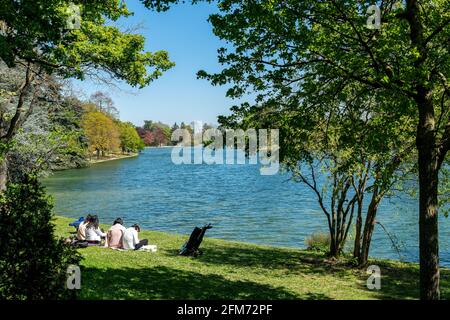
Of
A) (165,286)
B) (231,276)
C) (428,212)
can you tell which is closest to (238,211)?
(231,276)

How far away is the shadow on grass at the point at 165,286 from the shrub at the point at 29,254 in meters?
2.51

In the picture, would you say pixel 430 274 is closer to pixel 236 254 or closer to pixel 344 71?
pixel 344 71

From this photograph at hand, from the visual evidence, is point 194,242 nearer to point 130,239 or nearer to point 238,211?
point 130,239

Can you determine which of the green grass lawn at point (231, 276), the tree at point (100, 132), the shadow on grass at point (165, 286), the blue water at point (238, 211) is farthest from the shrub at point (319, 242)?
the tree at point (100, 132)

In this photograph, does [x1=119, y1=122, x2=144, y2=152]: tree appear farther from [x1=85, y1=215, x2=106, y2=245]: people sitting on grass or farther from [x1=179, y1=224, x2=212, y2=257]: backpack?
[x1=179, y1=224, x2=212, y2=257]: backpack

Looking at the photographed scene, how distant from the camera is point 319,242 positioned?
86.5ft

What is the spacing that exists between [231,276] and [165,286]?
3.56 m

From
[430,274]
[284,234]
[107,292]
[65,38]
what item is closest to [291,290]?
[430,274]

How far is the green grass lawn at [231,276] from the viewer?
38.9 feet

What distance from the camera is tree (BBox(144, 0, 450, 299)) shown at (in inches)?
375

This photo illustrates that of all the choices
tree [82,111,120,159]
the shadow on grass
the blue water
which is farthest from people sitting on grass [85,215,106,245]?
tree [82,111,120,159]

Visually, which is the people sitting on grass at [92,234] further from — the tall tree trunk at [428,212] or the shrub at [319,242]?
the tall tree trunk at [428,212]

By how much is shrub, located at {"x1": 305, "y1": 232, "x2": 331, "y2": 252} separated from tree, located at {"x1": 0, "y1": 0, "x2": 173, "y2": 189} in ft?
47.6

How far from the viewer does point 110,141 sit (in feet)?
418
